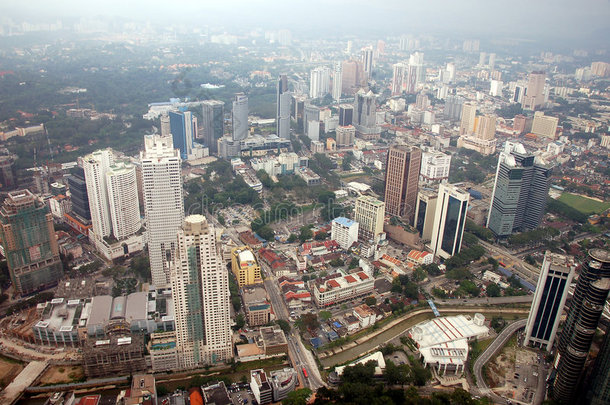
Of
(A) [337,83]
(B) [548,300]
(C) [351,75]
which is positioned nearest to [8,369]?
(B) [548,300]

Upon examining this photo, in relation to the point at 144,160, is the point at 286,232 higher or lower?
lower

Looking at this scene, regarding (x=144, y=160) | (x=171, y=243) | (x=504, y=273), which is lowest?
(x=504, y=273)

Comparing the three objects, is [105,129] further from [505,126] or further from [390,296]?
[505,126]

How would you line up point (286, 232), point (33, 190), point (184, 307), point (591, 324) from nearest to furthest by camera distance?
point (591, 324) < point (184, 307) < point (286, 232) < point (33, 190)

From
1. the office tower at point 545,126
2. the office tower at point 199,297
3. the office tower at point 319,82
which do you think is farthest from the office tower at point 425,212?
the office tower at point 319,82

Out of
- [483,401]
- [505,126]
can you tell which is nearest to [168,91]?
[505,126]

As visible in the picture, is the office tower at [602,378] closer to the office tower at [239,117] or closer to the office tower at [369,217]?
the office tower at [369,217]
